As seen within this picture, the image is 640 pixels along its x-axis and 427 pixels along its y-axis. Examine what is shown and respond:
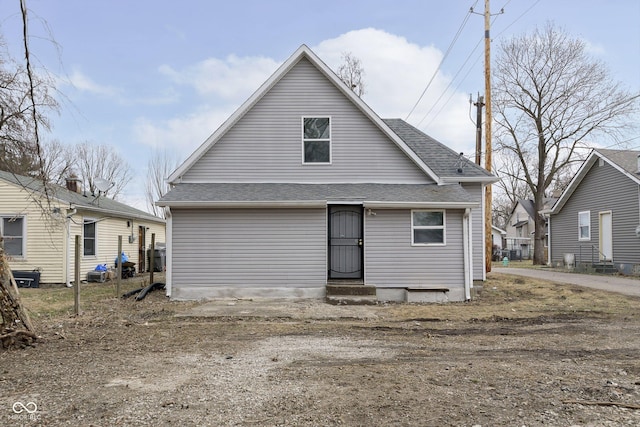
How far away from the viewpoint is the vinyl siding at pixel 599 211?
1862 cm

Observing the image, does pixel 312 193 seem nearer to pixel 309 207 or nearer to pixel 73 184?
pixel 309 207

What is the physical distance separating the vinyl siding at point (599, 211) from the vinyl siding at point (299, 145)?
11.3 m

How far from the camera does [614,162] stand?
19469 millimetres

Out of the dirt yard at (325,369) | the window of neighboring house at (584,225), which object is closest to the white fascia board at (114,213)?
the dirt yard at (325,369)

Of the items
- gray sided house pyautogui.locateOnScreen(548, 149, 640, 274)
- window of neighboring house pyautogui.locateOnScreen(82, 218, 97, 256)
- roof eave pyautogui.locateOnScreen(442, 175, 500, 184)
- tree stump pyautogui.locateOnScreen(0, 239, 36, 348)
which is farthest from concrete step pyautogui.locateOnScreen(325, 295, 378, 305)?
gray sided house pyautogui.locateOnScreen(548, 149, 640, 274)

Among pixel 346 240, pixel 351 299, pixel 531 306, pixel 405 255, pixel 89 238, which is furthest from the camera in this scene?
pixel 89 238

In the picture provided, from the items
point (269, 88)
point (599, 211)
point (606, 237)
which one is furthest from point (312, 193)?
point (599, 211)

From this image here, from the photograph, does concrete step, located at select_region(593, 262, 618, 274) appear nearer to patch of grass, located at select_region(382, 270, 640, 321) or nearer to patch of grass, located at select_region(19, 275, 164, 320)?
patch of grass, located at select_region(382, 270, 640, 321)

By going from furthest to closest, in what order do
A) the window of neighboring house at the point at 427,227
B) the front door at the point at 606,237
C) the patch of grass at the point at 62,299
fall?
the front door at the point at 606,237
the window of neighboring house at the point at 427,227
the patch of grass at the point at 62,299

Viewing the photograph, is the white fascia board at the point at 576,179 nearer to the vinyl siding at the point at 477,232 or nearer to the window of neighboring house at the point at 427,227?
the vinyl siding at the point at 477,232

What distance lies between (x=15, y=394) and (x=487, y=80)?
16945 mm

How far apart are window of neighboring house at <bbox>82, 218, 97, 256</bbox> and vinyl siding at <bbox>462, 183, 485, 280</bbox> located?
13340mm

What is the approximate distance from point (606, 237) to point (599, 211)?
1251 millimetres

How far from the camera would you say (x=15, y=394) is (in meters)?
4.62
